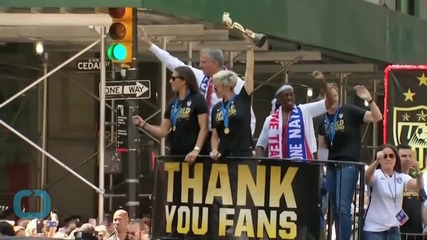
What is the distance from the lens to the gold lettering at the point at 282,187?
8.54 m

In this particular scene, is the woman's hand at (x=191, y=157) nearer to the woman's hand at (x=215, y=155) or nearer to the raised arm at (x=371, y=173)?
the woman's hand at (x=215, y=155)

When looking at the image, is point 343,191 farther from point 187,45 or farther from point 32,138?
point 32,138

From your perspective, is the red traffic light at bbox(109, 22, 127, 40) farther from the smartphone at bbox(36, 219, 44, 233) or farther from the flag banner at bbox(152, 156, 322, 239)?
the flag banner at bbox(152, 156, 322, 239)

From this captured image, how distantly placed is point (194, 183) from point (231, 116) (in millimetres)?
680

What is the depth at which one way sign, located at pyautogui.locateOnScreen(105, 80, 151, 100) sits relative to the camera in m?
12.7

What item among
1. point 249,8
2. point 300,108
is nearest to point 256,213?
point 300,108

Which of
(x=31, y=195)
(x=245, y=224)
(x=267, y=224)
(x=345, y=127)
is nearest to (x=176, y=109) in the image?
(x=245, y=224)

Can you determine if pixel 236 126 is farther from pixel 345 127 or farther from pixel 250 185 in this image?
pixel 345 127

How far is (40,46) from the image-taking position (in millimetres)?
18234

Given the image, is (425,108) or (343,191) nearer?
(343,191)

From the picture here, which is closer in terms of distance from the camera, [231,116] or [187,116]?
[231,116]

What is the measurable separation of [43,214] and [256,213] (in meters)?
10.9

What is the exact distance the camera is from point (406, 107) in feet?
48.0

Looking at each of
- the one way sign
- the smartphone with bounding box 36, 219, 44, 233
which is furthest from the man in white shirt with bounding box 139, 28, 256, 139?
the smartphone with bounding box 36, 219, 44, 233
